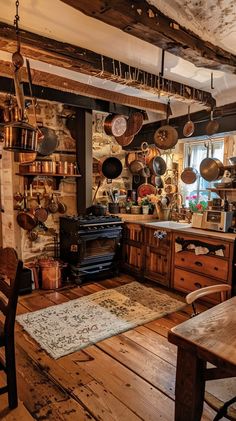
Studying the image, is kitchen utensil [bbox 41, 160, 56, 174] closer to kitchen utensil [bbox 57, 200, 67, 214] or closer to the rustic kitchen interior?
the rustic kitchen interior

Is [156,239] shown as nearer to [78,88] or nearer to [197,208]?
[197,208]

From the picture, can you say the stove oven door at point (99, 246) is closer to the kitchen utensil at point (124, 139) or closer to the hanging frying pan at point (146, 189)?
the hanging frying pan at point (146, 189)

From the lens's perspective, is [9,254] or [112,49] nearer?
[9,254]

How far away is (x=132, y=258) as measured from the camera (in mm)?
4125

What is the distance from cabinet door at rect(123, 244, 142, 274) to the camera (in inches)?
158

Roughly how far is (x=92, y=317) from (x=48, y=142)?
2270 mm

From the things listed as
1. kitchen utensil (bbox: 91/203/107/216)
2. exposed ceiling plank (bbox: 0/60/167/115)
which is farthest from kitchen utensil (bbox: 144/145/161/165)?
kitchen utensil (bbox: 91/203/107/216)

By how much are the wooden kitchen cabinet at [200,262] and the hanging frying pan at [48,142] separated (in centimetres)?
200

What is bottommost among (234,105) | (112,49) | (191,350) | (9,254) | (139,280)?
(139,280)

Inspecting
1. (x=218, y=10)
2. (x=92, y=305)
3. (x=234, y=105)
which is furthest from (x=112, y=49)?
(x=92, y=305)

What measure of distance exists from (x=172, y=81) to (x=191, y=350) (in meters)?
2.90

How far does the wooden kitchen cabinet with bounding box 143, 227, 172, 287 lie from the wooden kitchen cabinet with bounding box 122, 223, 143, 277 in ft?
0.34

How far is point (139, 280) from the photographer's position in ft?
13.2

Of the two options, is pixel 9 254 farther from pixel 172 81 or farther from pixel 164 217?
pixel 164 217
